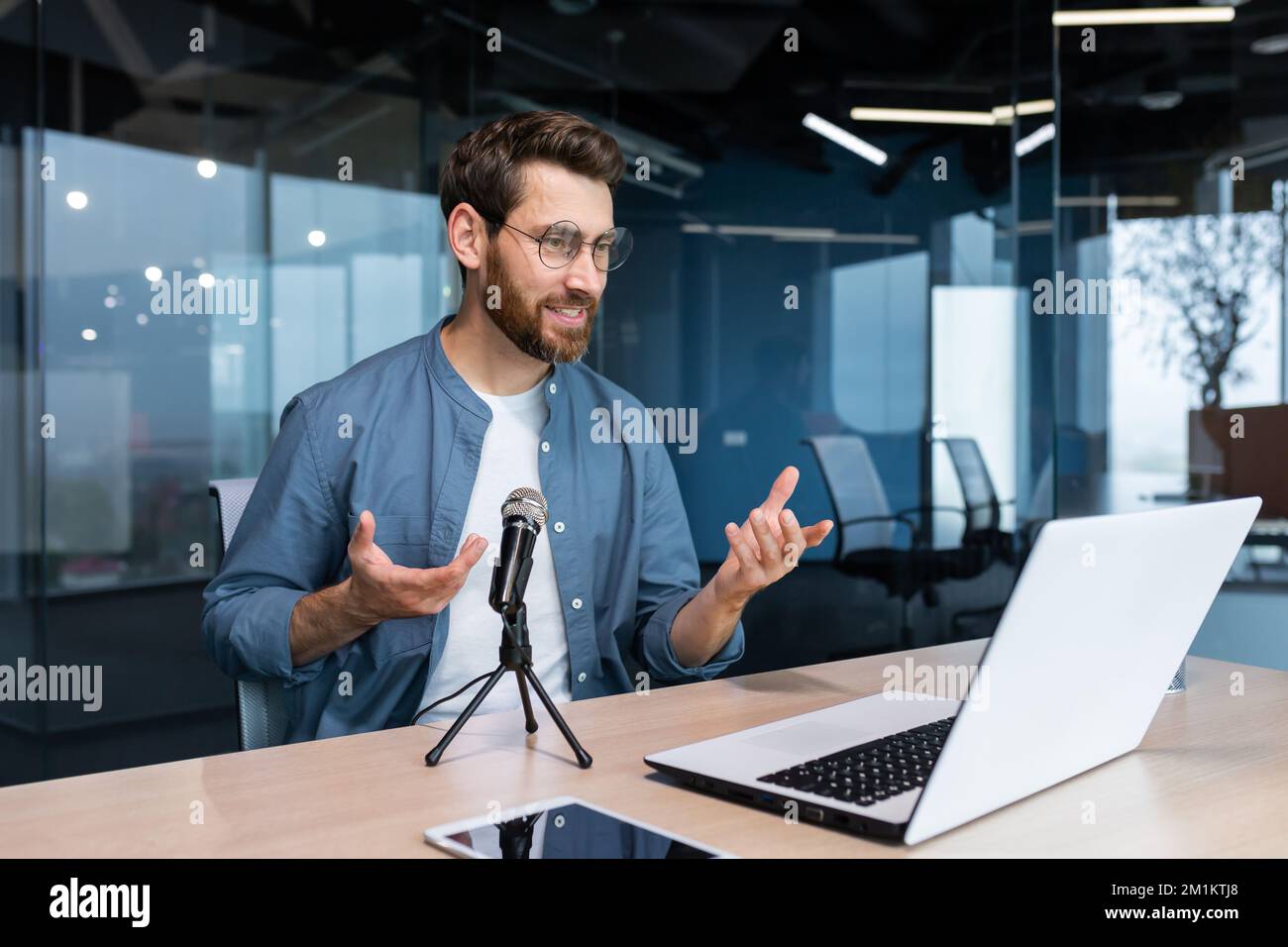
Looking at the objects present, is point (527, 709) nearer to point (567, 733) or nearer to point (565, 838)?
point (567, 733)

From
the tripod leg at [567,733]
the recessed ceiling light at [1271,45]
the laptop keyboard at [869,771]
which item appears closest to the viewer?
the laptop keyboard at [869,771]

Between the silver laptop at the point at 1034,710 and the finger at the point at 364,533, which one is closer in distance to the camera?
the silver laptop at the point at 1034,710

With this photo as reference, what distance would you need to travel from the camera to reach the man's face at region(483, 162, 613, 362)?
70.7 inches

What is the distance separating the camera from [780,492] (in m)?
1.45

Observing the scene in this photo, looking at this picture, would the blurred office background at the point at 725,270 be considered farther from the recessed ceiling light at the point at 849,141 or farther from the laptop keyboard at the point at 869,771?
the laptop keyboard at the point at 869,771

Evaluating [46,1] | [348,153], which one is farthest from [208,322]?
[46,1]

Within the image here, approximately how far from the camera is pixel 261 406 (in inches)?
165

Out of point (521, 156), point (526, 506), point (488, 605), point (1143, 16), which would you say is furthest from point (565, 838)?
point (1143, 16)

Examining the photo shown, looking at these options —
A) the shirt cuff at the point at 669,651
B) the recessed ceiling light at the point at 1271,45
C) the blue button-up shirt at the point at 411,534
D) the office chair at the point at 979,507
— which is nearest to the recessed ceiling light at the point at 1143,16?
the recessed ceiling light at the point at 1271,45

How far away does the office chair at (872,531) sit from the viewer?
483cm

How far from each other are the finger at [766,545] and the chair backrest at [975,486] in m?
3.83

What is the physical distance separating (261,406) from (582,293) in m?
2.78

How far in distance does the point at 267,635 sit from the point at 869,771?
884 mm

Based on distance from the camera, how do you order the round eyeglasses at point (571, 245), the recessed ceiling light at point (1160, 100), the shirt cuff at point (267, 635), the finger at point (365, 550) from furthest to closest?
1. the recessed ceiling light at point (1160, 100)
2. the round eyeglasses at point (571, 245)
3. the shirt cuff at point (267, 635)
4. the finger at point (365, 550)
